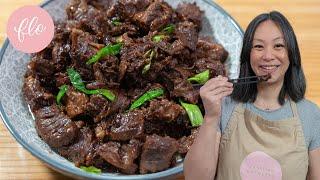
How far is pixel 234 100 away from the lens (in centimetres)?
111

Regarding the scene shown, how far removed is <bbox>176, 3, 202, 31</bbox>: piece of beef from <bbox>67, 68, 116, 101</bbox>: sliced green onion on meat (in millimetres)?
556

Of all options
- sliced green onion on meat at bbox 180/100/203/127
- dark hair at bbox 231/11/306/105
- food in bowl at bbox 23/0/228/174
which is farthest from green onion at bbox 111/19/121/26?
dark hair at bbox 231/11/306/105

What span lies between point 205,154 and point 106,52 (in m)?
0.71

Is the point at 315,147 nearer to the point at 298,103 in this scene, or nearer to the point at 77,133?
the point at 298,103

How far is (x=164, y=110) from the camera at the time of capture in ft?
4.98

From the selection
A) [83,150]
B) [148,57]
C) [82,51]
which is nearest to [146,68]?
[148,57]

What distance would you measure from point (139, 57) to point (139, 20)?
0.93 feet

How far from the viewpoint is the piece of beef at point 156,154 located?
4.65 ft

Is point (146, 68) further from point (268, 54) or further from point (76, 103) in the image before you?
point (268, 54)

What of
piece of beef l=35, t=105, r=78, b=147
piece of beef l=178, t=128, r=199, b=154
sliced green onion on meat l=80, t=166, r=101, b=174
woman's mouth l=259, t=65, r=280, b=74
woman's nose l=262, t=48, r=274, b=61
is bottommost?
sliced green onion on meat l=80, t=166, r=101, b=174

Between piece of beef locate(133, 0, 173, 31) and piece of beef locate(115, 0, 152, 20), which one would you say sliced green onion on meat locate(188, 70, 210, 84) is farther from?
piece of beef locate(115, 0, 152, 20)

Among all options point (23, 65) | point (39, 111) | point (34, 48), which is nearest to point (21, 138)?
point (39, 111)

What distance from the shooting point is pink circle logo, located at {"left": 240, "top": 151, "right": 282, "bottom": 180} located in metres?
0.97

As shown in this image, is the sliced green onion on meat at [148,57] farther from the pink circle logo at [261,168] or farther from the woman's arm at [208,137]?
the pink circle logo at [261,168]
